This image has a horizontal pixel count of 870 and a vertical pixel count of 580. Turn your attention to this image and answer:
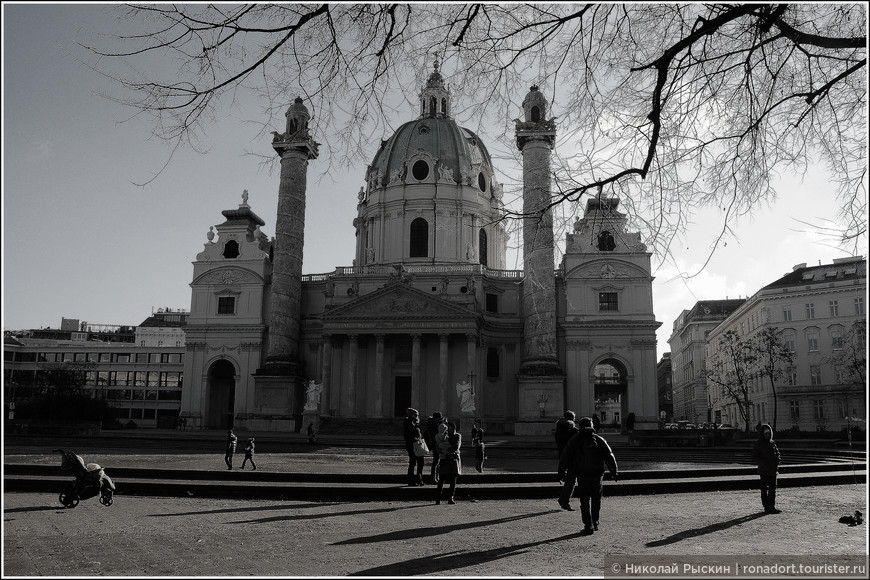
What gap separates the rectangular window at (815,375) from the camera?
58.3m

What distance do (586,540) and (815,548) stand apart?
2746 mm

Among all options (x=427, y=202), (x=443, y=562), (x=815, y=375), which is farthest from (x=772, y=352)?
(x=443, y=562)

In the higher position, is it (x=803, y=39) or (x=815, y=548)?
(x=803, y=39)

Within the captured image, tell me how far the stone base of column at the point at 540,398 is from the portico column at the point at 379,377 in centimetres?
994

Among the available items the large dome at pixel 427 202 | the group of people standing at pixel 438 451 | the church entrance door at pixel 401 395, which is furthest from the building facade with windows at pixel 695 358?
the group of people standing at pixel 438 451

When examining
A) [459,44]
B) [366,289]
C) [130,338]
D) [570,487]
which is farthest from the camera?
[130,338]

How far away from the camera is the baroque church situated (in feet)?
173

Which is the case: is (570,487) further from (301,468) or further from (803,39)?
(301,468)

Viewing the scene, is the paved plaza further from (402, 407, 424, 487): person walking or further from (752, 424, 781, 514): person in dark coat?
(402, 407, 424, 487): person walking

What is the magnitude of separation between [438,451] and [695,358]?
95766mm

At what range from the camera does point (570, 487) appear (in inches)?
422

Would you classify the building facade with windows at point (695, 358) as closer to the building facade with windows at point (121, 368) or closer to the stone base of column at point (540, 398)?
the stone base of column at point (540, 398)

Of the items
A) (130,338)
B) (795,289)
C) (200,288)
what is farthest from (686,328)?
(130,338)

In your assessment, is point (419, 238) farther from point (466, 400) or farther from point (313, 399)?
point (466, 400)
